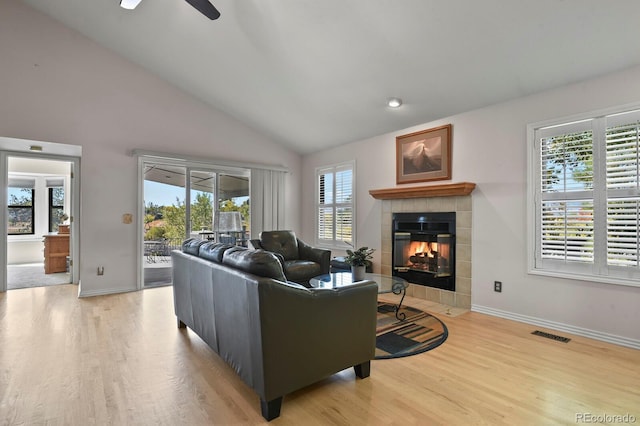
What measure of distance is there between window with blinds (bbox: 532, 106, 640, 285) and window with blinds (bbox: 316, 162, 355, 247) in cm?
295

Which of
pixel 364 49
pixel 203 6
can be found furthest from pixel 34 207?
pixel 364 49

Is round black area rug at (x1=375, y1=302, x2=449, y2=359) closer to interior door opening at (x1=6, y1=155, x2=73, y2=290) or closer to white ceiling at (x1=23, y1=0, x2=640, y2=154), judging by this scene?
white ceiling at (x1=23, y1=0, x2=640, y2=154)

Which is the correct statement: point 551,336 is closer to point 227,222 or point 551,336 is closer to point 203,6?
point 203,6

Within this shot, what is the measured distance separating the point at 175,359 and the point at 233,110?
14.4 ft

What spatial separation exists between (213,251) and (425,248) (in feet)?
10.3

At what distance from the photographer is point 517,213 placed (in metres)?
3.73

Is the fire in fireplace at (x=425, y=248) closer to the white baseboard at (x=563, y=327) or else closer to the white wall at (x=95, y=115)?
the white baseboard at (x=563, y=327)

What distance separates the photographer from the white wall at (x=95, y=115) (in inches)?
171

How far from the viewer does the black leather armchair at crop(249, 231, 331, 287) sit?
14.8ft

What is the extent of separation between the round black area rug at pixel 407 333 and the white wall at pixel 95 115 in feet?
13.0

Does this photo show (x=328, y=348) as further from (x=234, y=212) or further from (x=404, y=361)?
(x=234, y=212)

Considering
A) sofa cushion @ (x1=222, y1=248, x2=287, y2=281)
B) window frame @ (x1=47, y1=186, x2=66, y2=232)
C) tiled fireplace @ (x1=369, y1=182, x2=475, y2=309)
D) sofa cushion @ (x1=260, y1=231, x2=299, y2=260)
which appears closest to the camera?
sofa cushion @ (x1=222, y1=248, x2=287, y2=281)

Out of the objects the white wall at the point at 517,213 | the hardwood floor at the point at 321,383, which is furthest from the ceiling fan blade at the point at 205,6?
the hardwood floor at the point at 321,383

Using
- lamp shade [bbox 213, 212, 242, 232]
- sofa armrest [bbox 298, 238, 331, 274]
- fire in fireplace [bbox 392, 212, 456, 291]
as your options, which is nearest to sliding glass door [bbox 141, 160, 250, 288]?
lamp shade [bbox 213, 212, 242, 232]
